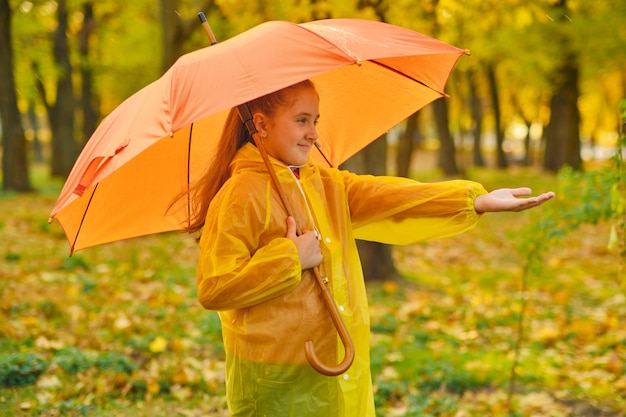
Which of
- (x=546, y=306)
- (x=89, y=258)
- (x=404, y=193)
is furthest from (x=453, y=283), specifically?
(x=404, y=193)

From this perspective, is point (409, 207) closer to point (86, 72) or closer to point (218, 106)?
point (218, 106)

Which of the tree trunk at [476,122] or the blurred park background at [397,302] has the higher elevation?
the tree trunk at [476,122]

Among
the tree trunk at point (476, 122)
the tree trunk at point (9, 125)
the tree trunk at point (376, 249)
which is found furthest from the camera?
the tree trunk at point (476, 122)

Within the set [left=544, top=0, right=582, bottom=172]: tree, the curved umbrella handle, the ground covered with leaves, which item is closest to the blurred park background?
the ground covered with leaves

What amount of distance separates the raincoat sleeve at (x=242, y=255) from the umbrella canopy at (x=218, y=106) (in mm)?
357

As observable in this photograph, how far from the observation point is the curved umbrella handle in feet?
8.02

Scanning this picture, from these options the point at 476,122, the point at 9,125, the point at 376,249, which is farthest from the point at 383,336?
the point at 476,122

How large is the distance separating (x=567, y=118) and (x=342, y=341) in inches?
758

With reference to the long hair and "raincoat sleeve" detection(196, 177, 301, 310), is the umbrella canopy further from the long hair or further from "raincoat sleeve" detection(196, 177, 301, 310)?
"raincoat sleeve" detection(196, 177, 301, 310)

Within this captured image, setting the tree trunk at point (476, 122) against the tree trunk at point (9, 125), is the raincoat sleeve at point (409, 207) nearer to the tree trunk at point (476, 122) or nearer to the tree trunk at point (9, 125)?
the tree trunk at point (9, 125)

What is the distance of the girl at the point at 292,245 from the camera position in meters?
2.43

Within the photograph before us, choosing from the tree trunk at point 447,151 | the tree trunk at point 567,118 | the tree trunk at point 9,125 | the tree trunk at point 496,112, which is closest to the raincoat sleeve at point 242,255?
the tree trunk at point 9,125

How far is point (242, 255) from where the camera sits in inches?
96.0

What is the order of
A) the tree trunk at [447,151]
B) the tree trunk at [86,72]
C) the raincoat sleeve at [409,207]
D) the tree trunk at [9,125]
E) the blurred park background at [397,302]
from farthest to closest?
1. the tree trunk at [447,151]
2. the tree trunk at [86,72]
3. the tree trunk at [9,125]
4. the blurred park background at [397,302]
5. the raincoat sleeve at [409,207]
